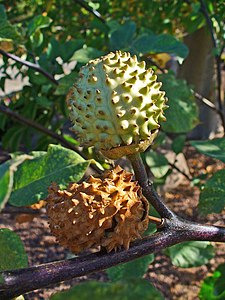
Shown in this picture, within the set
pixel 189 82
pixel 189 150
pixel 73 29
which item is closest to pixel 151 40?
pixel 73 29

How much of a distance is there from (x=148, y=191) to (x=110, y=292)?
54 cm

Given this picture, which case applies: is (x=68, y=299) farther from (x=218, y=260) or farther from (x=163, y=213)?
(x=218, y=260)

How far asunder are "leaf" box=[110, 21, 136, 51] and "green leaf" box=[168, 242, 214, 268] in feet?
2.63

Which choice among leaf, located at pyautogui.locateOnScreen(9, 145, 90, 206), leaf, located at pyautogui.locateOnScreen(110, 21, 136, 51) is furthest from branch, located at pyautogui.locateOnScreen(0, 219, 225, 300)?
leaf, located at pyautogui.locateOnScreen(110, 21, 136, 51)

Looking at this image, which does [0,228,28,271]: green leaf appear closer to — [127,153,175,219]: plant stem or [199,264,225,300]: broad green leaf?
[127,153,175,219]: plant stem

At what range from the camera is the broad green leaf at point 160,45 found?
6.61 ft

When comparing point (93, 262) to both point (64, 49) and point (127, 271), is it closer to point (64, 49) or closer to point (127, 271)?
point (127, 271)

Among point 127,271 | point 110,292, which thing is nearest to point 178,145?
point 127,271

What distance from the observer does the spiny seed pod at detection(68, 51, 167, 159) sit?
1.00 m

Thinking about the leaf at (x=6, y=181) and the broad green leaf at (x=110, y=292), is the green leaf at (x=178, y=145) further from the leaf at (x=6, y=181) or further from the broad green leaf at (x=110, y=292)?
the broad green leaf at (x=110, y=292)

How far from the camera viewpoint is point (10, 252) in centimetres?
108

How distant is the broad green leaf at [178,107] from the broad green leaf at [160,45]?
5.1 inches

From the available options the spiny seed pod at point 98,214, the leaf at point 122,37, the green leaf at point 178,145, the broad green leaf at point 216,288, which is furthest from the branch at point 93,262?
the green leaf at point 178,145

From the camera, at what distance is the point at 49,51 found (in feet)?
7.70
